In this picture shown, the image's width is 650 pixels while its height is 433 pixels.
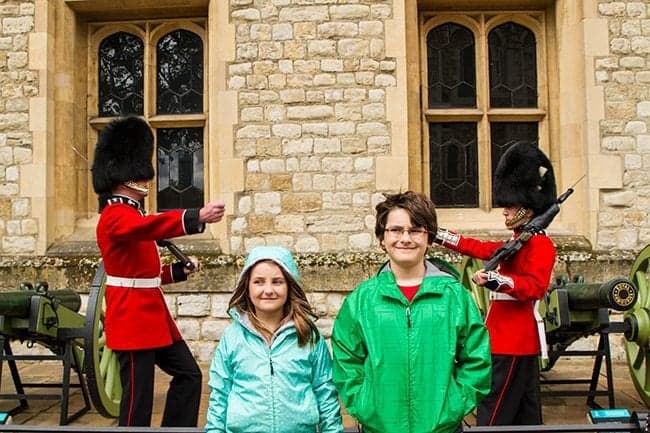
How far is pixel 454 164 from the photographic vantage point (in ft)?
19.9

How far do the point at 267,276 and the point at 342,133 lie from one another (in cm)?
358

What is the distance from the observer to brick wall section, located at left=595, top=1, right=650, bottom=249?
5.63 meters

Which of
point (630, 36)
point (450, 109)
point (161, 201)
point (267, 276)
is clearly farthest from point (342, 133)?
point (267, 276)

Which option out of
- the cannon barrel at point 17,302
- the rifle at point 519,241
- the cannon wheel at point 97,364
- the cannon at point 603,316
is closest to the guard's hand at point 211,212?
the cannon wheel at point 97,364

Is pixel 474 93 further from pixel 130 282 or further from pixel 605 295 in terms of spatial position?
pixel 130 282

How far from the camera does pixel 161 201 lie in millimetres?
6246

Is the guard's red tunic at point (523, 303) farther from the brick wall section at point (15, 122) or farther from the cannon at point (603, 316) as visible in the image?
the brick wall section at point (15, 122)

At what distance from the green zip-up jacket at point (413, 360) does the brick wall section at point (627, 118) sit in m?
4.03

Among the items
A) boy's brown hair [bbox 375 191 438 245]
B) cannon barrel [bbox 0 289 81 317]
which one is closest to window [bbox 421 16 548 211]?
cannon barrel [bbox 0 289 81 317]

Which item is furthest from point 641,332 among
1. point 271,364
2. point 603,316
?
point 271,364

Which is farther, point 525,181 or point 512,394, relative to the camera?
point 525,181

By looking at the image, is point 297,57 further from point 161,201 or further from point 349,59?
point 161,201

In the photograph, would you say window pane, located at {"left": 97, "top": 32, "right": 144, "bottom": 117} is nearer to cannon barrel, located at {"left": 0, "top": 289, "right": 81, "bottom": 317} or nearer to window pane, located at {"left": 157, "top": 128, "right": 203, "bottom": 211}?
window pane, located at {"left": 157, "top": 128, "right": 203, "bottom": 211}

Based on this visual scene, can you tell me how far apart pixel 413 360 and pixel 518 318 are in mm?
1413
